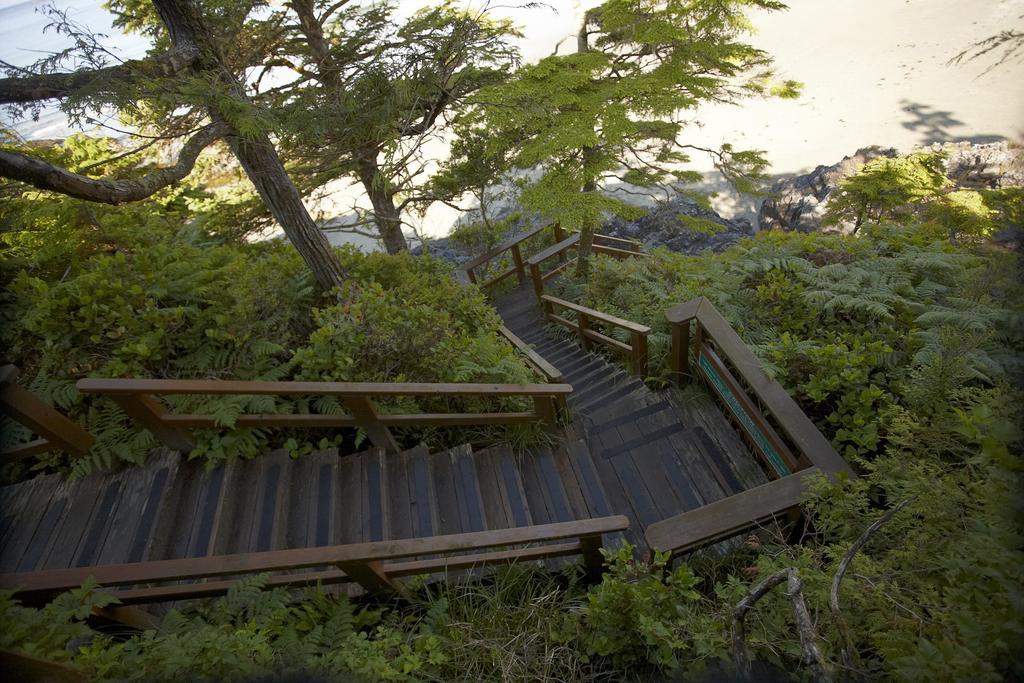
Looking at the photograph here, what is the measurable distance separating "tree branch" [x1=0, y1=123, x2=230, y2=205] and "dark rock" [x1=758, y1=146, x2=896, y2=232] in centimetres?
1486

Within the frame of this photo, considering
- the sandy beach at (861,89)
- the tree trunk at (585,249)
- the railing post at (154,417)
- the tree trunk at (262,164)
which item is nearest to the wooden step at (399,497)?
the railing post at (154,417)

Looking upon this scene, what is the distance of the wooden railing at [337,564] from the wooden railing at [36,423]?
4.67 feet

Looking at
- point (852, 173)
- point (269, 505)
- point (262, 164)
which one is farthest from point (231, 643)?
point (852, 173)

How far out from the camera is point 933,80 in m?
17.3

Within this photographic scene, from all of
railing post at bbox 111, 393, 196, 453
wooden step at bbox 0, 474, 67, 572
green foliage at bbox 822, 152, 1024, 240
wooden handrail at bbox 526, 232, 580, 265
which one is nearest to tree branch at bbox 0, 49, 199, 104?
railing post at bbox 111, 393, 196, 453

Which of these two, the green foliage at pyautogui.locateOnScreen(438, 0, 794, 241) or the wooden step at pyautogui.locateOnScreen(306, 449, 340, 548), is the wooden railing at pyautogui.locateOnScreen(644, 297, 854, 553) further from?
the green foliage at pyautogui.locateOnScreen(438, 0, 794, 241)

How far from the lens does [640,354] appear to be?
17.7 feet

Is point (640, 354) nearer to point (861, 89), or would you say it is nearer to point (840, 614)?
point (840, 614)

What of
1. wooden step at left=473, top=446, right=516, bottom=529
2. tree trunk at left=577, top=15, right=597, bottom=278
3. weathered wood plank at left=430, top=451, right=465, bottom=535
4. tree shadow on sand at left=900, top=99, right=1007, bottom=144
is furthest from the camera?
tree shadow on sand at left=900, top=99, right=1007, bottom=144

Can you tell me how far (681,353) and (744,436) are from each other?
1053mm

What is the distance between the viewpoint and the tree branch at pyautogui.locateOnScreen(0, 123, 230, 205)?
2744 millimetres

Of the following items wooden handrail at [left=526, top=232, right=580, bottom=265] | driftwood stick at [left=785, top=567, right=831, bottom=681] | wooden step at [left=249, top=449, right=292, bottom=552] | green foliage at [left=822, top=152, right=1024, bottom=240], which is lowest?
green foliage at [left=822, top=152, right=1024, bottom=240]

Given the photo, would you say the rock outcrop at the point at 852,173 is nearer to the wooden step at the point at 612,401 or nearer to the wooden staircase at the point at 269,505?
the wooden step at the point at 612,401

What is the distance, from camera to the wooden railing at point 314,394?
10.1ft
